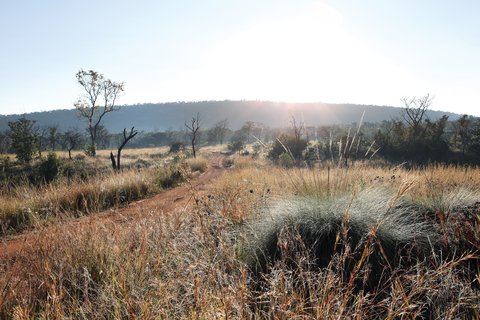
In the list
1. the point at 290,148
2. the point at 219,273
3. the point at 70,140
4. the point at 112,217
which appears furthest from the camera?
the point at 70,140

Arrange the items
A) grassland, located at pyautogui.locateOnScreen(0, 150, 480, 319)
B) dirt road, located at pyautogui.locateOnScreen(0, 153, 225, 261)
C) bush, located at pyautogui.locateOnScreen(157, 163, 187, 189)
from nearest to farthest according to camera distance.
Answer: grassland, located at pyautogui.locateOnScreen(0, 150, 480, 319), dirt road, located at pyautogui.locateOnScreen(0, 153, 225, 261), bush, located at pyautogui.locateOnScreen(157, 163, 187, 189)

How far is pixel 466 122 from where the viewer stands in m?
40.6

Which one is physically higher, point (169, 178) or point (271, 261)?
point (271, 261)

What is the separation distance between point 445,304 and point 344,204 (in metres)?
1.39

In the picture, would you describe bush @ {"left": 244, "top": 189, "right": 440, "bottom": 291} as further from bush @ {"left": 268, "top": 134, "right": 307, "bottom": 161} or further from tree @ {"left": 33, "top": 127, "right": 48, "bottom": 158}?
tree @ {"left": 33, "top": 127, "right": 48, "bottom": 158}

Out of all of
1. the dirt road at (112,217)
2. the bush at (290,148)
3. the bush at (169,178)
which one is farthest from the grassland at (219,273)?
the bush at (290,148)

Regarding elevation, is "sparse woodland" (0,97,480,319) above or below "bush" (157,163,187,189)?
above

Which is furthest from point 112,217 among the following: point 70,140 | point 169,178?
point 70,140

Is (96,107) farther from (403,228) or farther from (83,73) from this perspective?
(403,228)

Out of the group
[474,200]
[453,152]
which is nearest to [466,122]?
[453,152]

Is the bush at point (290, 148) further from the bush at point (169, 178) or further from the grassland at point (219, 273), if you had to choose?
the grassland at point (219, 273)

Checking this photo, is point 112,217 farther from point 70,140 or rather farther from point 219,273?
point 70,140

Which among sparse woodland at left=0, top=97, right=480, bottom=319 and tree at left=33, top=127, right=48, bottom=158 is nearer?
sparse woodland at left=0, top=97, right=480, bottom=319

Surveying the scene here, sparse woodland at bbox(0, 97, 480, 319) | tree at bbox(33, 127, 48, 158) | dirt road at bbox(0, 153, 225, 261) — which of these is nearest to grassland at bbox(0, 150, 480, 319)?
sparse woodland at bbox(0, 97, 480, 319)
